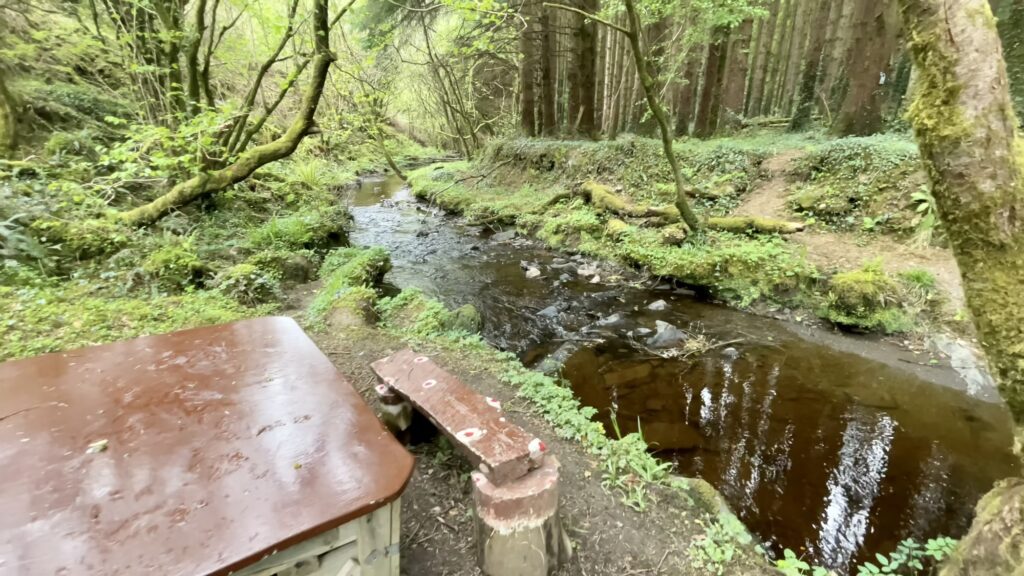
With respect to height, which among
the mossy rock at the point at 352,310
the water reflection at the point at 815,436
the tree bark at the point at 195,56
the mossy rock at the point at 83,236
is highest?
the tree bark at the point at 195,56

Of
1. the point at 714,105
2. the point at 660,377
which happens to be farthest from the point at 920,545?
the point at 714,105

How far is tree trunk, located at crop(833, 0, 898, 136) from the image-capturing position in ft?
25.7

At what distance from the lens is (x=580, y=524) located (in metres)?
2.43

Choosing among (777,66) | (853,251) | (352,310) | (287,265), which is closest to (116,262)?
(287,265)

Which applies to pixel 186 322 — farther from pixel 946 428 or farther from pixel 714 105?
pixel 714 105

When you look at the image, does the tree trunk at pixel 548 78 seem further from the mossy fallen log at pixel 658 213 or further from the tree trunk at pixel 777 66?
the tree trunk at pixel 777 66

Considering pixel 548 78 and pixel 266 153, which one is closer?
pixel 266 153

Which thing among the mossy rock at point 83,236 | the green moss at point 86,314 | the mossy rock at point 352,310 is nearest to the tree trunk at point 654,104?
the mossy rock at point 352,310

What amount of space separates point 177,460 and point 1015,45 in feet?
35.6

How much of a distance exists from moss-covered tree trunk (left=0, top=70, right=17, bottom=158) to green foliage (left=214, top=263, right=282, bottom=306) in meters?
4.68

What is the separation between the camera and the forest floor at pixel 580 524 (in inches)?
87.2

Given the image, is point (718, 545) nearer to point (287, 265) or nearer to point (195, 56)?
point (287, 265)

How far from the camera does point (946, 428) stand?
368cm

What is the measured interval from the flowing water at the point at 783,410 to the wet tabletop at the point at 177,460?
8.84 ft
